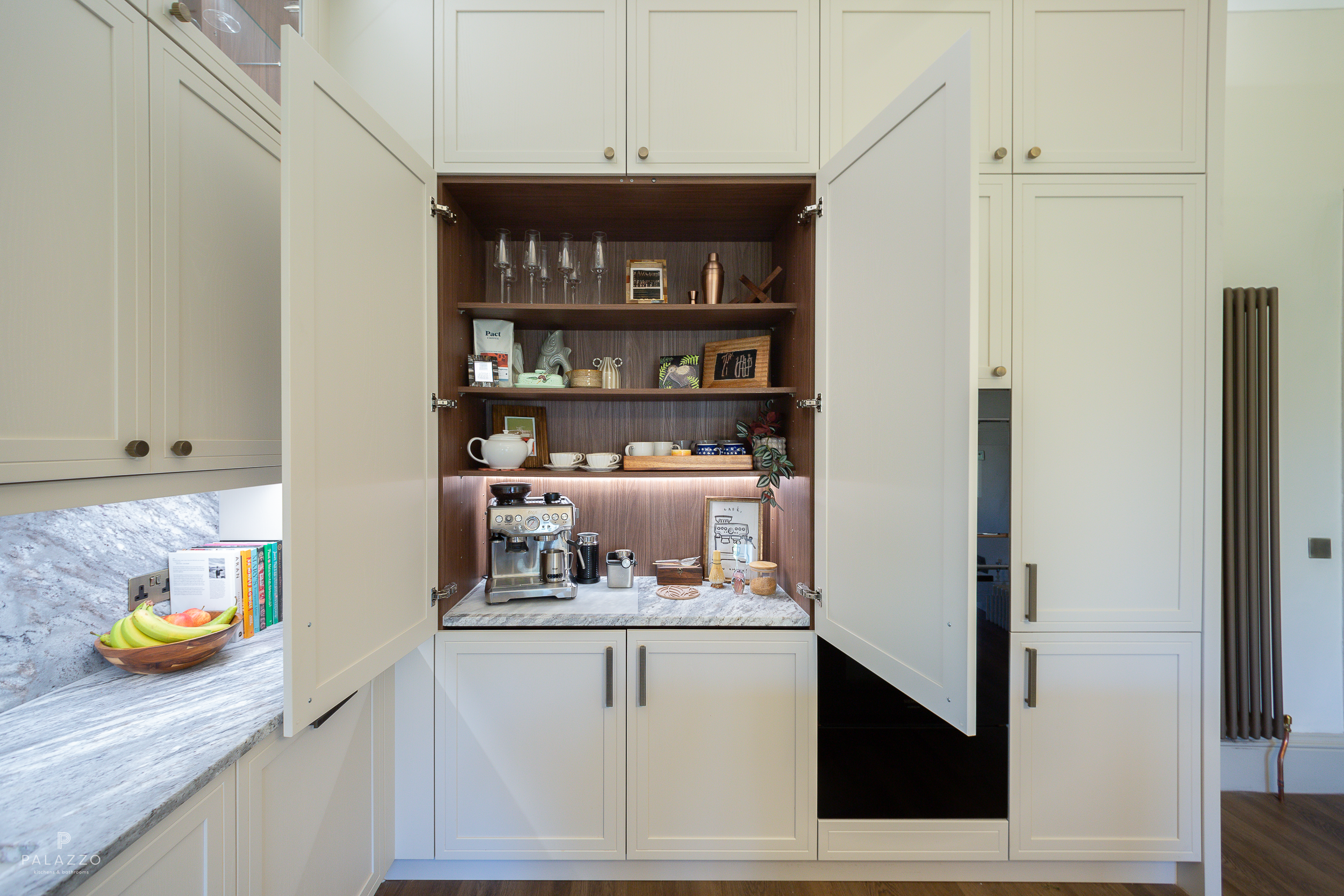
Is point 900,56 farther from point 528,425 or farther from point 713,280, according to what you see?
point 528,425

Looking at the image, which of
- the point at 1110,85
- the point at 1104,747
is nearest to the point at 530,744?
the point at 1104,747

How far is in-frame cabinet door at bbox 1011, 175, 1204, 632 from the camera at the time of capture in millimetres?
1600

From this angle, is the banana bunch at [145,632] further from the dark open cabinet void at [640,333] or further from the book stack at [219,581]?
the dark open cabinet void at [640,333]

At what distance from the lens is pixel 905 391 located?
127 cm

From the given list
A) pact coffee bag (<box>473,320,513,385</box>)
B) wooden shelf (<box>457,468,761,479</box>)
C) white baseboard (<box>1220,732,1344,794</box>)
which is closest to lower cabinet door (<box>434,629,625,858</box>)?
wooden shelf (<box>457,468,761,479</box>)

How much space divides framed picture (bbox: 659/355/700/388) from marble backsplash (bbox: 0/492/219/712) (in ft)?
5.06

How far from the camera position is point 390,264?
1.42 metres

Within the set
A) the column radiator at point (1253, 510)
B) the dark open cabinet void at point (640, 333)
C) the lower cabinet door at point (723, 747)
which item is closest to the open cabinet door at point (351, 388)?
the dark open cabinet void at point (640, 333)

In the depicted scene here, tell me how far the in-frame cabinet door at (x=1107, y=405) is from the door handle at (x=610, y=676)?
1.23m

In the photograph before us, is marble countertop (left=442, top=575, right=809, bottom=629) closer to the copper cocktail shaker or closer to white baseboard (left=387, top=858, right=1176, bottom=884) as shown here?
white baseboard (left=387, top=858, right=1176, bottom=884)

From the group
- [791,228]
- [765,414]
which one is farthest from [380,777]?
[791,228]

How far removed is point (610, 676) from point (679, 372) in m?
1.10

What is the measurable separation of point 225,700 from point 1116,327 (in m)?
2.54

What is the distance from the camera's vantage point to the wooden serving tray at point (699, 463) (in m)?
1.95
